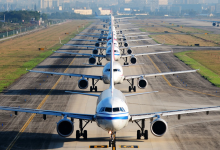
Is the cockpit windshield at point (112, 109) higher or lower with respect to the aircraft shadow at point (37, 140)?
higher

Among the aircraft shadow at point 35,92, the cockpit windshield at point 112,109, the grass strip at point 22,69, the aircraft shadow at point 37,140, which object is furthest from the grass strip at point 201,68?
the grass strip at point 22,69

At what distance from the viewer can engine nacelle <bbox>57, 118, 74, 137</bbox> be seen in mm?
29969

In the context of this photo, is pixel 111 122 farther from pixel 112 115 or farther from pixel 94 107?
pixel 94 107

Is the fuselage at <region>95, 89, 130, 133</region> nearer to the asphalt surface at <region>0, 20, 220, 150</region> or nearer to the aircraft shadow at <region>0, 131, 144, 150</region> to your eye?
the asphalt surface at <region>0, 20, 220, 150</region>

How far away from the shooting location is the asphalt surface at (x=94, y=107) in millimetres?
33312

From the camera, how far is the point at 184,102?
48375 mm

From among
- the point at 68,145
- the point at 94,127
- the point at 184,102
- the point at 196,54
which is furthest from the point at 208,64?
the point at 68,145

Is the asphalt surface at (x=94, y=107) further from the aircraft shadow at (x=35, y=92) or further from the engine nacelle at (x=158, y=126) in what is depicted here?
the engine nacelle at (x=158, y=126)

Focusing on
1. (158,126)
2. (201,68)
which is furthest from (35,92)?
(201,68)

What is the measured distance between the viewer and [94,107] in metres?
46.1

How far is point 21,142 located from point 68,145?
488 centimetres

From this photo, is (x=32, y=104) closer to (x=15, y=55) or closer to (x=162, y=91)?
(x=162, y=91)

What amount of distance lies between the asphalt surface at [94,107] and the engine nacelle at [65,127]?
256cm

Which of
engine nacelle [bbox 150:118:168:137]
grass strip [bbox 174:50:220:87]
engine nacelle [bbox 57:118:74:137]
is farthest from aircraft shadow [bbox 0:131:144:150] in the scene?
grass strip [bbox 174:50:220:87]
